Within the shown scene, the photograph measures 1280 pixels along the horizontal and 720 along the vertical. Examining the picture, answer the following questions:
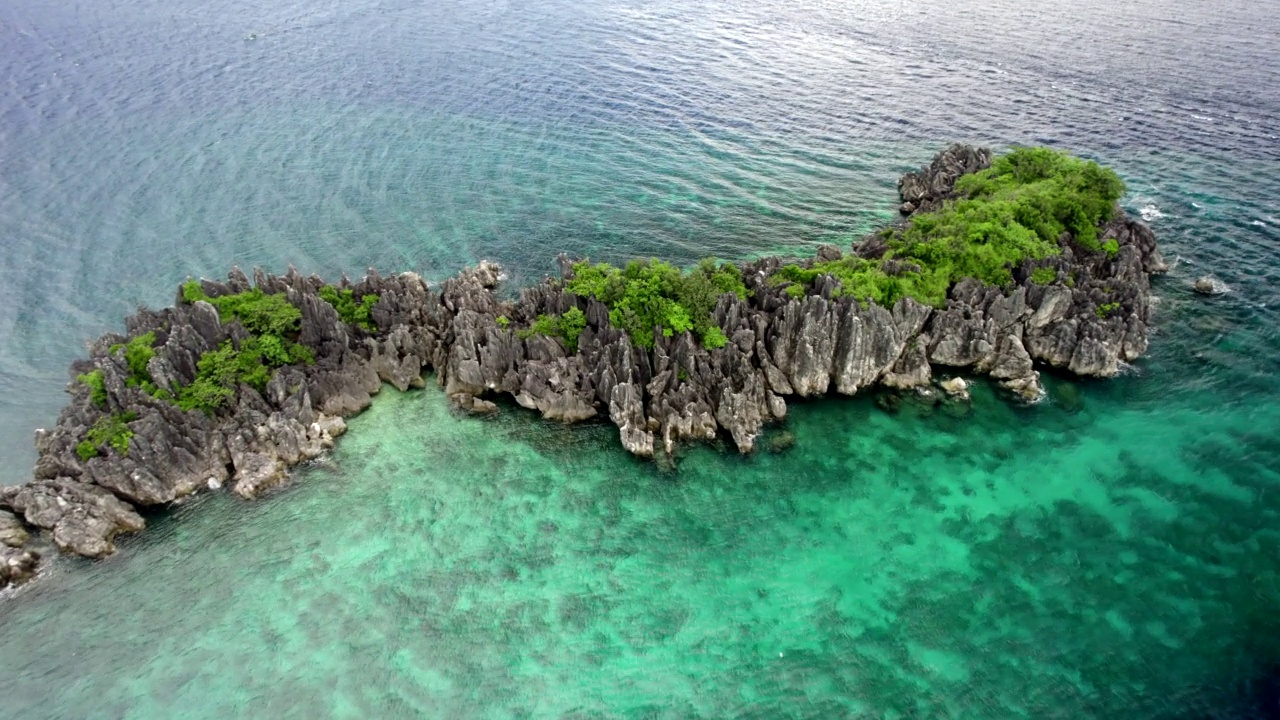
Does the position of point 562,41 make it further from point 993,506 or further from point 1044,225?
point 993,506

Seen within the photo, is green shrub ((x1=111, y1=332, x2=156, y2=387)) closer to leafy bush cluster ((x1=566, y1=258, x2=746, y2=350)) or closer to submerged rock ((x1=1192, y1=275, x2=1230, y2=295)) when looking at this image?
leafy bush cluster ((x1=566, y1=258, x2=746, y2=350))

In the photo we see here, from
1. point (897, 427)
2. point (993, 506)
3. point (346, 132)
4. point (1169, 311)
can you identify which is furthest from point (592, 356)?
point (346, 132)

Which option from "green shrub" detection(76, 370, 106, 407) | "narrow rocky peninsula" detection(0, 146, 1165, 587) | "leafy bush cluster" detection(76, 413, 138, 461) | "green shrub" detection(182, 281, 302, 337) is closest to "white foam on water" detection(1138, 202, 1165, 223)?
"narrow rocky peninsula" detection(0, 146, 1165, 587)

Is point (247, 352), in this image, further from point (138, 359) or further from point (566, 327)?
point (566, 327)

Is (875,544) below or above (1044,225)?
below

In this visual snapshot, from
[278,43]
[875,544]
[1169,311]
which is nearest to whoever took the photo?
[875,544]

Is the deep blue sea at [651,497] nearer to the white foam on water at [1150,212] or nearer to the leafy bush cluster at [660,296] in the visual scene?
the white foam on water at [1150,212]

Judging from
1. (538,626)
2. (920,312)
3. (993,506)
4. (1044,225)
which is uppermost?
(1044,225)
